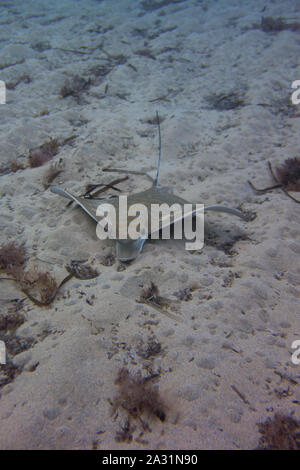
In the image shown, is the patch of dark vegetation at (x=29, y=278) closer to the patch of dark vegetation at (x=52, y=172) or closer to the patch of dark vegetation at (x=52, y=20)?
the patch of dark vegetation at (x=52, y=172)

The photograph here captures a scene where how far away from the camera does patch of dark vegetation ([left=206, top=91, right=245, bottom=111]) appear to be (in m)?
7.52

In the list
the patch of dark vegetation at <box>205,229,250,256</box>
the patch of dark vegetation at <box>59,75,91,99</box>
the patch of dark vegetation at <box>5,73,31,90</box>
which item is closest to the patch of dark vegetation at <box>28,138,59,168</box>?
the patch of dark vegetation at <box>59,75,91,99</box>

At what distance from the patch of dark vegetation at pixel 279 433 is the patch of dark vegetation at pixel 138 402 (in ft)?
2.09

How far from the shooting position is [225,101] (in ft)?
25.4

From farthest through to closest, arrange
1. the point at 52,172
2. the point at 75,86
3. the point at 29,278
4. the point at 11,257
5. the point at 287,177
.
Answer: the point at 75,86
the point at 52,172
the point at 287,177
the point at 11,257
the point at 29,278

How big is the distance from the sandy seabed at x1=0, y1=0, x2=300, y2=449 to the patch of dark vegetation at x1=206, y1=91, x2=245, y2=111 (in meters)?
0.06

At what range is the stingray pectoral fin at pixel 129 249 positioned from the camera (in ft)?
10.5

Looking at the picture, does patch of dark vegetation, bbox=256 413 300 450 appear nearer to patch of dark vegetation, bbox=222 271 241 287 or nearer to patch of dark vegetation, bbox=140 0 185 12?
patch of dark vegetation, bbox=222 271 241 287

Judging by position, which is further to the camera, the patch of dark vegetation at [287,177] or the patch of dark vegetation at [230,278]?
the patch of dark vegetation at [287,177]

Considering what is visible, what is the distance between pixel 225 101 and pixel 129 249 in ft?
20.9

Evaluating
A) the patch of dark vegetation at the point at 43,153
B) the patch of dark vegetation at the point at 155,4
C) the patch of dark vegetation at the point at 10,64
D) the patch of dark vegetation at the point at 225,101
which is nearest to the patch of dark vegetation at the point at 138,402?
the patch of dark vegetation at the point at 43,153

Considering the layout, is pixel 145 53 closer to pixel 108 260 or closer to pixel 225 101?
pixel 225 101

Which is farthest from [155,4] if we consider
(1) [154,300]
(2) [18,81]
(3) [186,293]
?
(1) [154,300]

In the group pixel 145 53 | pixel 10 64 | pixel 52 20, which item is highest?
pixel 52 20
